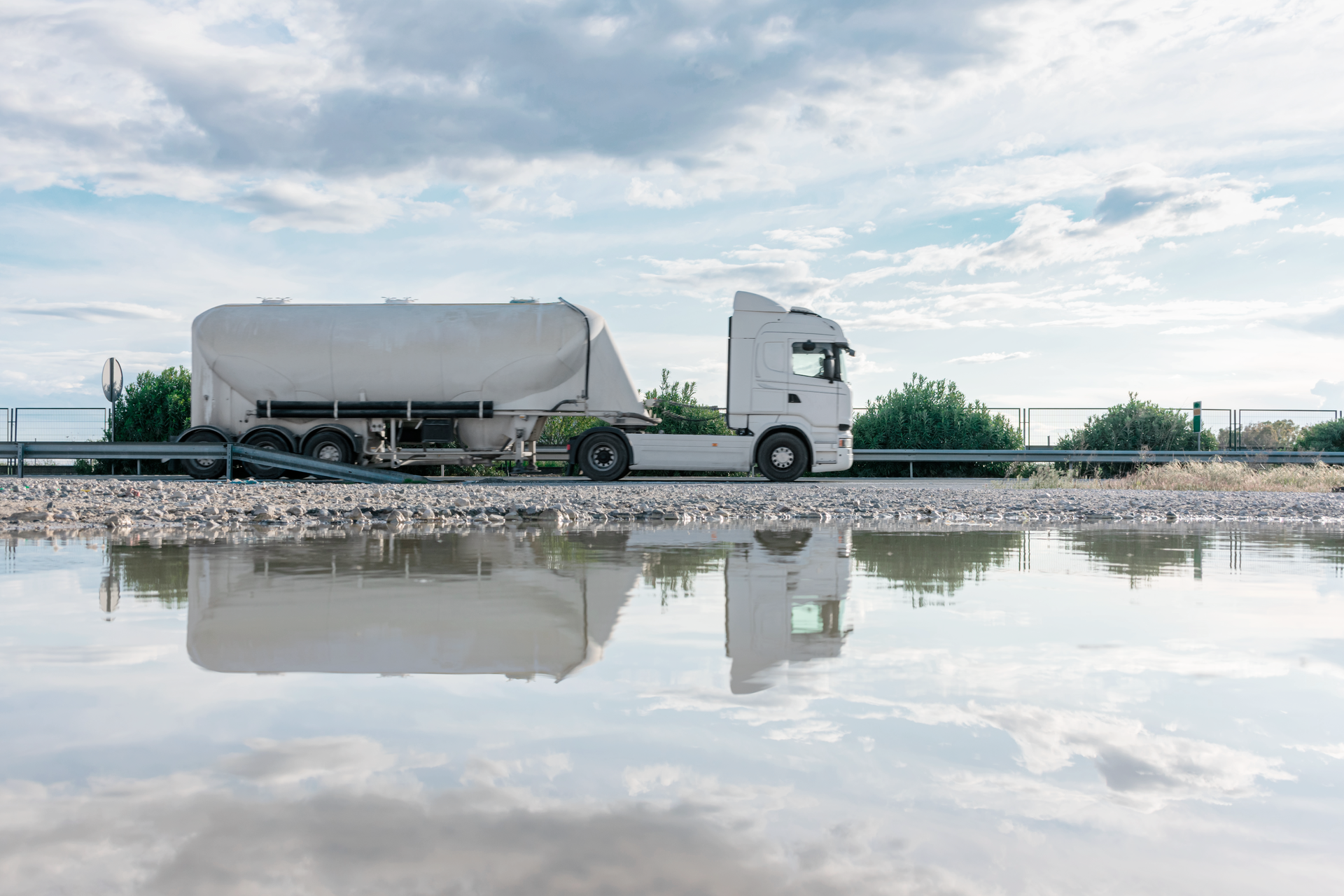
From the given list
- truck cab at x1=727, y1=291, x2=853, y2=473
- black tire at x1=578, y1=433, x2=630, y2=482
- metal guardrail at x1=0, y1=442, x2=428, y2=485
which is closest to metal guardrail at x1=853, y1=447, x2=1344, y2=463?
truck cab at x1=727, y1=291, x2=853, y2=473

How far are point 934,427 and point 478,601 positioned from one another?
75.1 feet

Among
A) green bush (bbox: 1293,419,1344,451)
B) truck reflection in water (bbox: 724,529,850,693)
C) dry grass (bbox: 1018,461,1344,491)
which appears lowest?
truck reflection in water (bbox: 724,529,850,693)

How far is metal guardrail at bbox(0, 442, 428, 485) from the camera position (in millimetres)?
16172

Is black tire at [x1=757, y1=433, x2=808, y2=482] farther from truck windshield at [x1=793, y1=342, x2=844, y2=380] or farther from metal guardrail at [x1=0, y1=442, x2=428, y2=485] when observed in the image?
metal guardrail at [x1=0, y1=442, x2=428, y2=485]

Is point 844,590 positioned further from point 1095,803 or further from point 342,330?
point 342,330

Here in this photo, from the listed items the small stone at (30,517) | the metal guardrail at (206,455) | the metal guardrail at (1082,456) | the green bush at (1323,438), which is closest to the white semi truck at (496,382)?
the metal guardrail at (206,455)

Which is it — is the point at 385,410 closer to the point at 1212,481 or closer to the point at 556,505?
the point at 556,505

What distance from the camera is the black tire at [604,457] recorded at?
18641mm

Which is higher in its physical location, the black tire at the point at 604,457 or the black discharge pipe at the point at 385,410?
the black discharge pipe at the point at 385,410

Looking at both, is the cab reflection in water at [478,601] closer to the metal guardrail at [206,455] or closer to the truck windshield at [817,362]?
the metal guardrail at [206,455]

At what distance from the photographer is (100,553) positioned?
6.33 meters

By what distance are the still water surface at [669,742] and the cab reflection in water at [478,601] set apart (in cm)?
3

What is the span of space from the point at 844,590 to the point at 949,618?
0.85 m

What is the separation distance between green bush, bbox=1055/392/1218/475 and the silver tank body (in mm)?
14309
